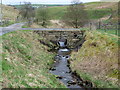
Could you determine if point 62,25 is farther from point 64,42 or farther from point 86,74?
point 86,74

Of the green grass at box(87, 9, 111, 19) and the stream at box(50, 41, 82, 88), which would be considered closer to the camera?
the stream at box(50, 41, 82, 88)

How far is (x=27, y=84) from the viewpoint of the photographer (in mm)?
11992

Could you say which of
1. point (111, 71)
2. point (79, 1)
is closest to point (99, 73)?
point (111, 71)

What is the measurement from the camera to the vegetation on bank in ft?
47.2

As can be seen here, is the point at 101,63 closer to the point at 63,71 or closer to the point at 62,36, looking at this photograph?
the point at 63,71

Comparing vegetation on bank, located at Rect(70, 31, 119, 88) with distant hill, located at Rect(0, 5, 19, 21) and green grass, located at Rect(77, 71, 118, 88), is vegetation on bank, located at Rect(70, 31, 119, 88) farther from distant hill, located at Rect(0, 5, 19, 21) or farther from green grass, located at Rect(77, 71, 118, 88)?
distant hill, located at Rect(0, 5, 19, 21)

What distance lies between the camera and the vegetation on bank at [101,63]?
14390mm

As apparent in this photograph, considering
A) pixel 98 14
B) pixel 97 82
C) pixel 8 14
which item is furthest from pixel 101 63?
pixel 8 14

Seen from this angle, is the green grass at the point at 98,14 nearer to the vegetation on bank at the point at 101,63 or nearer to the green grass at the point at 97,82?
the vegetation on bank at the point at 101,63

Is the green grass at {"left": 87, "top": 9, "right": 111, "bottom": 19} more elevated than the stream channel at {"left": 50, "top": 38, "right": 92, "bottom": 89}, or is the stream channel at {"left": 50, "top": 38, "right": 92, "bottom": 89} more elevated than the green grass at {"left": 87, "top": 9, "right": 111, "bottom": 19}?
the green grass at {"left": 87, "top": 9, "right": 111, "bottom": 19}

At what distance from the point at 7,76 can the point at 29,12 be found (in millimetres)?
45984

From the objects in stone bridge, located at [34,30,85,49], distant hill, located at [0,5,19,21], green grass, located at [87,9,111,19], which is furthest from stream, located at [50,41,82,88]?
green grass, located at [87,9,111,19]

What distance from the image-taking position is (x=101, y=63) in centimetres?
1692

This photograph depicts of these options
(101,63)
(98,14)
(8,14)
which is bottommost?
(101,63)
